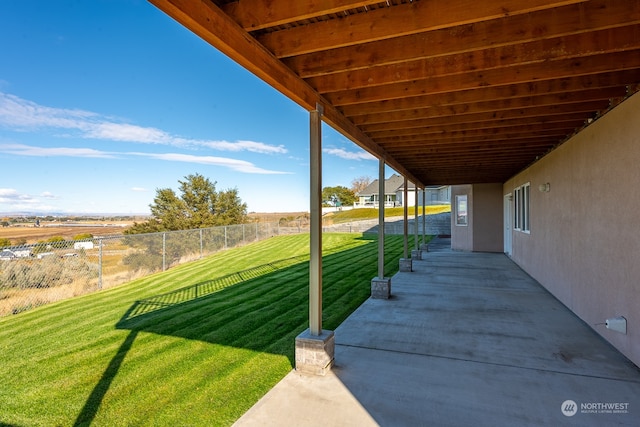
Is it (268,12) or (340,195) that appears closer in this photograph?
(268,12)

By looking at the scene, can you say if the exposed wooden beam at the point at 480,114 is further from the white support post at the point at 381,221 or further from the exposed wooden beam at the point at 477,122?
the white support post at the point at 381,221

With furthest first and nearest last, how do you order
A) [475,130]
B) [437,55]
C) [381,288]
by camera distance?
[381,288]
[475,130]
[437,55]

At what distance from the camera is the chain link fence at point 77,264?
631cm

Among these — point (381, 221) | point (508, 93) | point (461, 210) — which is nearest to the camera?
point (508, 93)

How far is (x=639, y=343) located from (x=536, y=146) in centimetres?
403

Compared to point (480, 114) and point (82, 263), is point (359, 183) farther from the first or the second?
point (480, 114)

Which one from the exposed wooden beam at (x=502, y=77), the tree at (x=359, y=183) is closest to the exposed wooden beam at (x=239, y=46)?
the exposed wooden beam at (x=502, y=77)

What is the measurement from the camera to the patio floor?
2.64 m

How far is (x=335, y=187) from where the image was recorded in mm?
56312

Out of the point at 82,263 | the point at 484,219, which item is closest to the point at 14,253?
the point at 82,263

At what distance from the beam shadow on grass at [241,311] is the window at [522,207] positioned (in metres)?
4.43

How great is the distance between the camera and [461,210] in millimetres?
14062

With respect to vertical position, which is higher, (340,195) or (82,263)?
(340,195)

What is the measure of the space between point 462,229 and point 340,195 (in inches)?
1636
